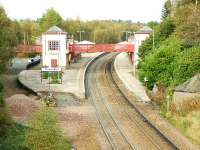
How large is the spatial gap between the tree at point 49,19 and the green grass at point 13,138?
87.8 m

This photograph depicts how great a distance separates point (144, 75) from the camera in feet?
180

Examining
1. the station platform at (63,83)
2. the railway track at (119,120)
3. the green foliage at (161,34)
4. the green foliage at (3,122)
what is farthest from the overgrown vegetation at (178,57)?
the green foliage at (3,122)

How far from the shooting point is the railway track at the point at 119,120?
3238 cm

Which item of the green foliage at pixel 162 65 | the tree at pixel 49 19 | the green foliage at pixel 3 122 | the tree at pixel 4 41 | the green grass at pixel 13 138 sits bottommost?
the green grass at pixel 13 138

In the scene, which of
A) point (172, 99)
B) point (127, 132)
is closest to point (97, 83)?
point (172, 99)

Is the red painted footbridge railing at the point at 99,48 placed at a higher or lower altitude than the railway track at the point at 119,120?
higher

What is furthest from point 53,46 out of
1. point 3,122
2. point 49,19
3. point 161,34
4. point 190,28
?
point 49,19

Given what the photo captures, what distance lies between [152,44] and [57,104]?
24.7 meters

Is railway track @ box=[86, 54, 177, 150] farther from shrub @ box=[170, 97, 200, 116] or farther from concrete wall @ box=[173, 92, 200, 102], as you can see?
concrete wall @ box=[173, 92, 200, 102]

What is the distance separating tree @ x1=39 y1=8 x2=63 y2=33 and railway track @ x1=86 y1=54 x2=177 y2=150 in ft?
188

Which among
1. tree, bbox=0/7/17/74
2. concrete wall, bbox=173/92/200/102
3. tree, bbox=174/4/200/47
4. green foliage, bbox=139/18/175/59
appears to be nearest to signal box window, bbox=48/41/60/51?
green foliage, bbox=139/18/175/59

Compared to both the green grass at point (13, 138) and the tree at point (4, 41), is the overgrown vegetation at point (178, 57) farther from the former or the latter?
the green grass at point (13, 138)

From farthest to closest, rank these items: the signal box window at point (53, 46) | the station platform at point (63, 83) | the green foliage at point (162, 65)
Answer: the signal box window at point (53, 46)
the station platform at point (63, 83)
the green foliage at point (162, 65)

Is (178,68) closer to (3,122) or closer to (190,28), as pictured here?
(190,28)
